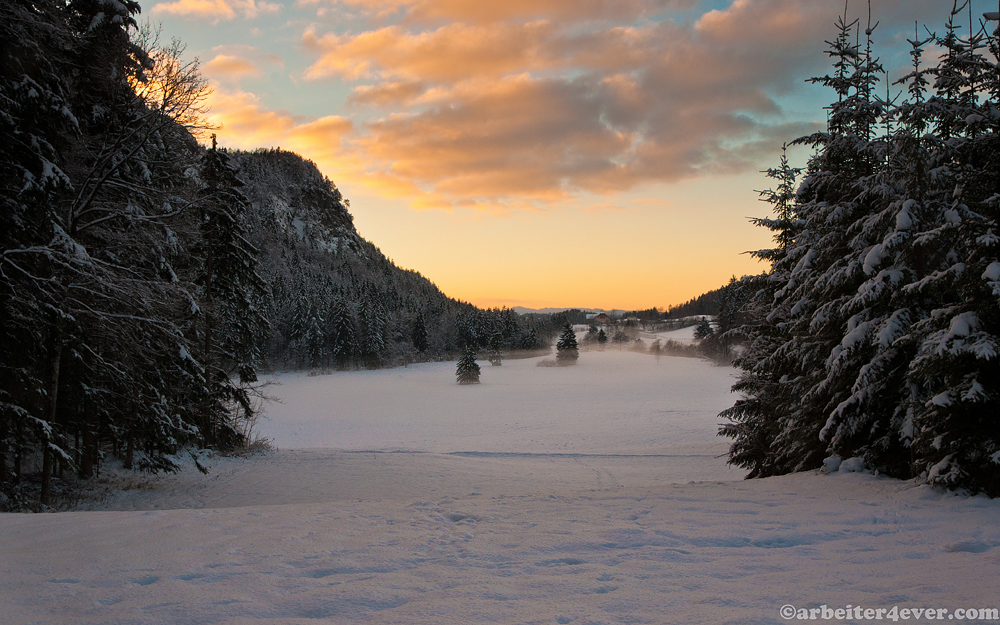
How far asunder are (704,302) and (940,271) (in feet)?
596

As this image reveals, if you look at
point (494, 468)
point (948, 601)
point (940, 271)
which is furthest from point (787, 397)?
point (494, 468)

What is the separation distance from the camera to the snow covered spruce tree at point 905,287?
6688mm

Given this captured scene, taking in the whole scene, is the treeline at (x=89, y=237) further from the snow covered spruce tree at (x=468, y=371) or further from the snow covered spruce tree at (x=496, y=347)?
the snow covered spruce tree at (x=496, y=347)

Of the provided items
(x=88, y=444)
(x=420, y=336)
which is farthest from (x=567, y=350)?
(x=88, y=444)

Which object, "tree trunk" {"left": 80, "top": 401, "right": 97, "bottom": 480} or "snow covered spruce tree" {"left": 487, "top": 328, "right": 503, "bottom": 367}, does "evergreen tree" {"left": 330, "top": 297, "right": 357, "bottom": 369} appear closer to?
"snow covered spruce tree" {"left": 487, "top": 328, "right": 503, "bottom": 367}

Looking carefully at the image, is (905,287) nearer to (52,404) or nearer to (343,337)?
(52,404)

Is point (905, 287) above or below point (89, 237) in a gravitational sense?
below

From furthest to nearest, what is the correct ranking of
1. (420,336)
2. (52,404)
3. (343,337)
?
(420,336), (343,337), (52,404)

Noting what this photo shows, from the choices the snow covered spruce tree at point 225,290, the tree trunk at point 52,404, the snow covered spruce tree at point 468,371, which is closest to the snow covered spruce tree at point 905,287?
the tree trunk at point 52,404

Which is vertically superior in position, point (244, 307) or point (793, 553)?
point (244, 307)

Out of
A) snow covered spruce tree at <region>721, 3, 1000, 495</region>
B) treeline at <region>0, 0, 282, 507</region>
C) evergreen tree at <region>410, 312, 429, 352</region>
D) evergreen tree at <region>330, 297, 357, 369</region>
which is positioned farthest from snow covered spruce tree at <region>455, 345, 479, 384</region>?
snow covered spruce tree at <region>721, 3, 1000, 495</region>

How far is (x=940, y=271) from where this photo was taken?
23.7 feet

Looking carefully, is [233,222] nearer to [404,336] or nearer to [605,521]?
[605,521]

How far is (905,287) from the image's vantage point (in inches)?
292
